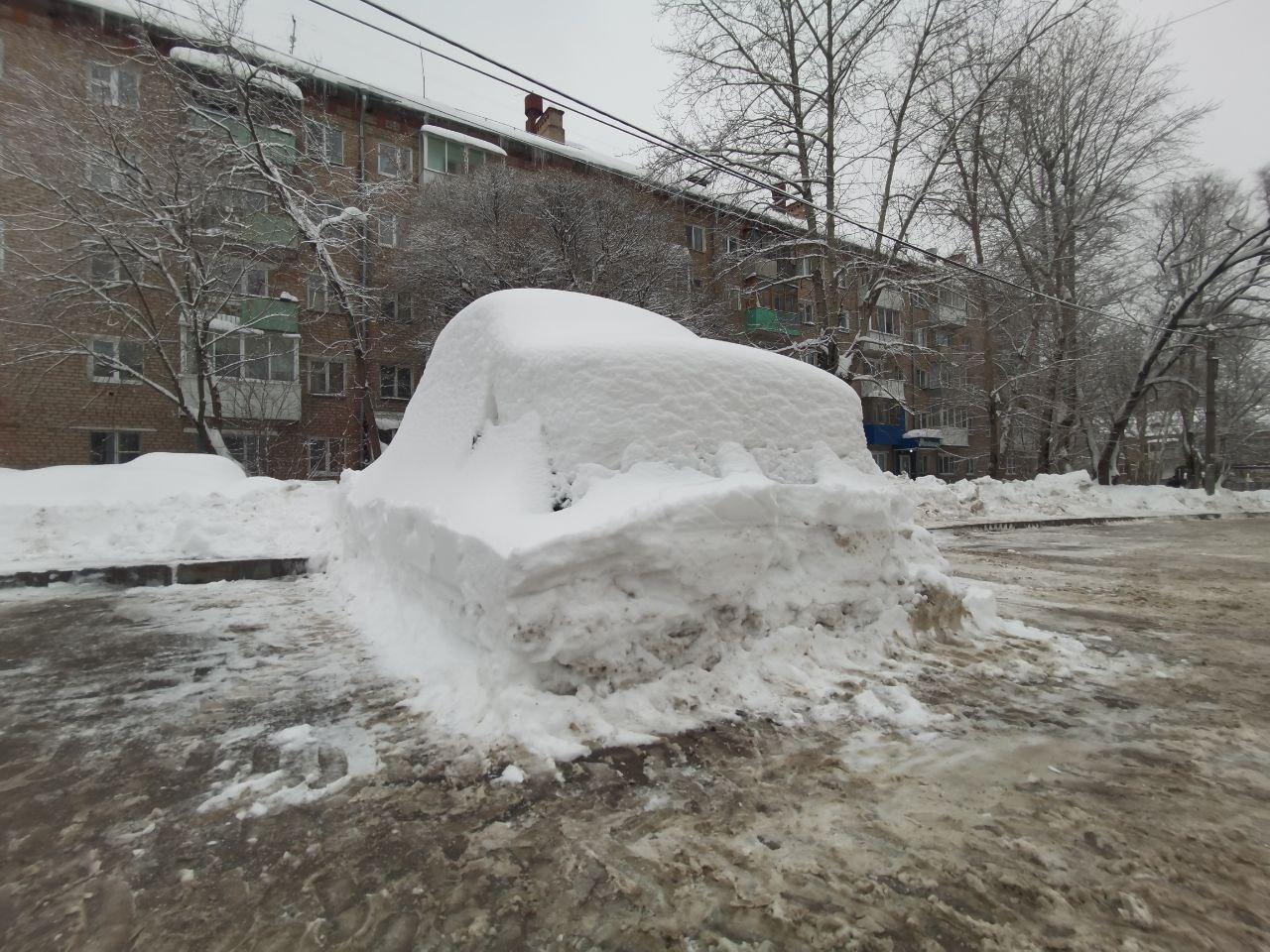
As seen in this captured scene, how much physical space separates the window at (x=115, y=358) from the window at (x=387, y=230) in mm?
6808

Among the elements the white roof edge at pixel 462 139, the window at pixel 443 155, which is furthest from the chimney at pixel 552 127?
the window at pixel 443 155

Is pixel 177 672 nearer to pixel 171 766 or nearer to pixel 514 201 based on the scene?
pixel 171 766

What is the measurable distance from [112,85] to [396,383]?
10068 millimetres

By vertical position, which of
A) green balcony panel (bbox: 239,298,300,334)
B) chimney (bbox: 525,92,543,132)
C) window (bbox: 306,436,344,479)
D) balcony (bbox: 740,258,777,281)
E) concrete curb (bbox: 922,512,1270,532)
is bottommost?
concrete curb (bbox: 922,512,1270,532)

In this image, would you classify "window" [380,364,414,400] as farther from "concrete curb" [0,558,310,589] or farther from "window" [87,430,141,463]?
"concrete curb" [0,558,310,589]

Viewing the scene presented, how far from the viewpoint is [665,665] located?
2900 mm

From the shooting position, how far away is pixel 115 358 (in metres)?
16.8

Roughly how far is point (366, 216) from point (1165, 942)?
18.3 meters

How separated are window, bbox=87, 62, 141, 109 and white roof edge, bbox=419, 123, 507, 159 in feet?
25.9

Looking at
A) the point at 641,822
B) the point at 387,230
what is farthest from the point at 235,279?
the point at 641,822

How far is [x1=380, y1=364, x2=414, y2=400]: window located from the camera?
2169 centimetres

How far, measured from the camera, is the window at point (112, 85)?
48.6 ft

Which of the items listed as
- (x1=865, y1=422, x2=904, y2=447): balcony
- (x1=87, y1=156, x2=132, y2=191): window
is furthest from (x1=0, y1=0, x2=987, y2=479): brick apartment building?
(x1=865, y1=422, x2=904, y2=447): balcony

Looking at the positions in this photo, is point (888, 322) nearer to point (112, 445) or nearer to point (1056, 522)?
point (1056, 522)
